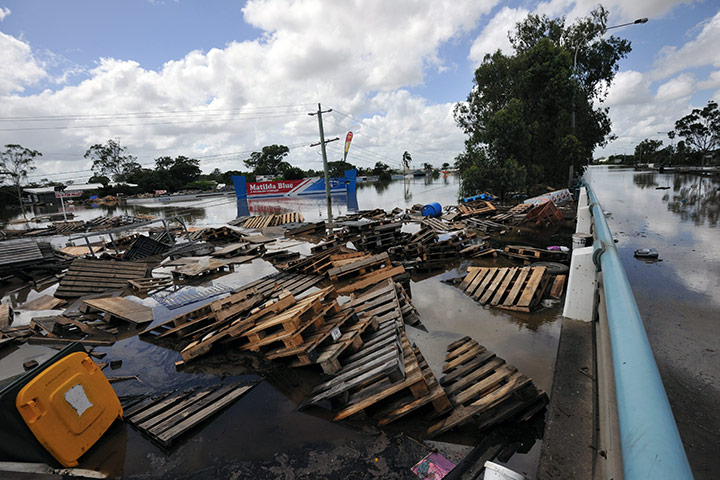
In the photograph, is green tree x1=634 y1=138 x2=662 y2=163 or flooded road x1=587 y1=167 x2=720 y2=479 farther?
green tree x1=634 y1=138 x2=662 y2=163

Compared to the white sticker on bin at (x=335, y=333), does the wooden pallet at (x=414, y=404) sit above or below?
below

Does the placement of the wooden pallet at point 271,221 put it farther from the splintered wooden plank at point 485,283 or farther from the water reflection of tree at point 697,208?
the water reflection of tree at point 697,208

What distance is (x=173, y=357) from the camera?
486cm

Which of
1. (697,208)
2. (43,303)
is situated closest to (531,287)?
(43,303)

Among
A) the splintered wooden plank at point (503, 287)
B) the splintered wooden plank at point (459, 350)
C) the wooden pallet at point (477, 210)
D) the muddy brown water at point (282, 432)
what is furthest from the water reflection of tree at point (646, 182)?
the splintered wooden plank at point (459, 350)

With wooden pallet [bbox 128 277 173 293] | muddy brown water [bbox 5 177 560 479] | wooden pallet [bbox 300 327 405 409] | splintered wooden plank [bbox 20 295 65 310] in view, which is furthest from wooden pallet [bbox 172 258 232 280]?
wooden pallet [bbox 300 327 405 409]

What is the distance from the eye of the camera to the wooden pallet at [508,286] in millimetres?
5785

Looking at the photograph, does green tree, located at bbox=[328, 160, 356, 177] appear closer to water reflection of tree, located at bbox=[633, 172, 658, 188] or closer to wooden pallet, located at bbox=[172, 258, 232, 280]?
water reflection of tree, located at bbox=[633, 172, 658, 188]

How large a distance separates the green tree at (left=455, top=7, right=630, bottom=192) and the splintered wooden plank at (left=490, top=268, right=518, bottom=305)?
17.5 metres

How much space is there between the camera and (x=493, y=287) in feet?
21.0

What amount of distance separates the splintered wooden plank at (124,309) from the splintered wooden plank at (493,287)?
639 cm

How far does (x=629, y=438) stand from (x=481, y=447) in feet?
6.83

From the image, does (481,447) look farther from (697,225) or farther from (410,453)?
(697,225)

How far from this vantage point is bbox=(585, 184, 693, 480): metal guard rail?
94 centimetres
